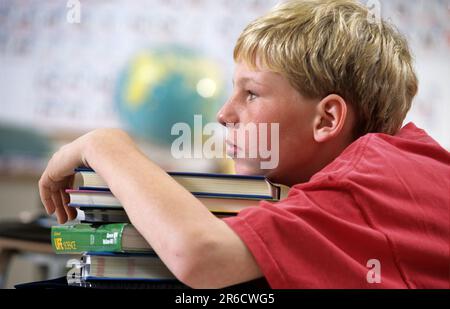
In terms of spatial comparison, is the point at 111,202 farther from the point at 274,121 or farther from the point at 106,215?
the point at 274,121

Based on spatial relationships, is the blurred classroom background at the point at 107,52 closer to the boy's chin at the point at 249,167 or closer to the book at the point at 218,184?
the boy's chin at the point at 249,167

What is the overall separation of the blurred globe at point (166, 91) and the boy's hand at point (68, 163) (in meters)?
1.95

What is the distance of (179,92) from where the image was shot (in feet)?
9.46

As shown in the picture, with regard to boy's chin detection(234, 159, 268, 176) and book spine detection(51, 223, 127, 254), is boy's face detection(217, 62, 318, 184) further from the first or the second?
book spine detection(51, 223, 127, 254)

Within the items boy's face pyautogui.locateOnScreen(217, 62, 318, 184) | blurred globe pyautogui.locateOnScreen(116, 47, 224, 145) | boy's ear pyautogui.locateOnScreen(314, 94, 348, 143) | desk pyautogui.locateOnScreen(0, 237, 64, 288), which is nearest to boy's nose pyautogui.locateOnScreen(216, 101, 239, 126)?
boy's face pyautogui.locateOnScreen(217, 62, 318, 184)

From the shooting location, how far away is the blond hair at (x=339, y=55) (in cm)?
85

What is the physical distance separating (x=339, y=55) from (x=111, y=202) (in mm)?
350

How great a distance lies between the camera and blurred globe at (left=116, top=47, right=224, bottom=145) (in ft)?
9.41

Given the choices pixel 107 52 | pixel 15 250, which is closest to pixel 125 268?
pixel 15 250

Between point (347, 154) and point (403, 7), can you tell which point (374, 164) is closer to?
point (347, 154)

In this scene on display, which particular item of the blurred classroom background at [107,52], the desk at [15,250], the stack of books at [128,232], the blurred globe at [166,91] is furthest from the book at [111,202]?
the blurred classroom background at [107,52]

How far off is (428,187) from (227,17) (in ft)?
8.64

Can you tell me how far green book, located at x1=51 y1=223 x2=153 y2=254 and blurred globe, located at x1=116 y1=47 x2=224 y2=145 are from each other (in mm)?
2106
